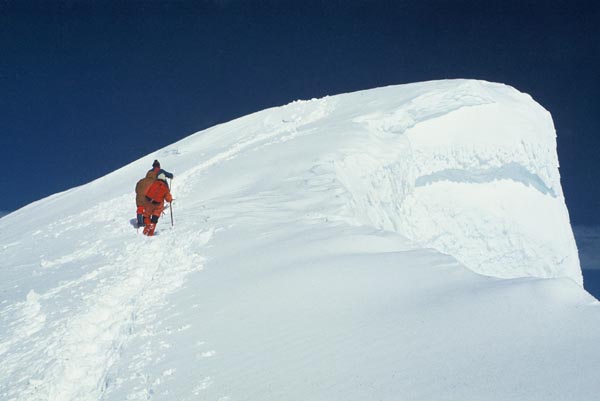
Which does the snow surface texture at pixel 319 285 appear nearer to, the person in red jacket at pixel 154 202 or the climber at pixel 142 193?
the person in red jacket at pixel 154 202

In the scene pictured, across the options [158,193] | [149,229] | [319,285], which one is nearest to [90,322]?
[319,285]

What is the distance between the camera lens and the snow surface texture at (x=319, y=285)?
344cm

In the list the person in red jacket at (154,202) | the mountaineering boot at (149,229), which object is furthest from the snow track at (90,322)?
the person in red jacket at (154,202)

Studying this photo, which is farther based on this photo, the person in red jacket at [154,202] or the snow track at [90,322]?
the person in red jacket at [154,202]

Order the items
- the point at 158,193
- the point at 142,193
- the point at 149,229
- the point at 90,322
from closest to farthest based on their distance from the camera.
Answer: the point at 90,322 → the point at 149,229 → the point at 158,193 → the point at 142,193

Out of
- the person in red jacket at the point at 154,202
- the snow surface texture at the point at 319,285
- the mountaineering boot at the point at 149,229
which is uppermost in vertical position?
the person in red jacket at the point at 154,202

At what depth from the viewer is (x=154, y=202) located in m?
9.73

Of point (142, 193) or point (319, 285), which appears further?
point (142, 193)

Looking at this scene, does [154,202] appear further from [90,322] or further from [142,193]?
[90,322]

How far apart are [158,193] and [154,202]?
240 millimetres

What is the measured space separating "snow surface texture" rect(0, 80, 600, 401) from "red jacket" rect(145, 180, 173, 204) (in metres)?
0.51

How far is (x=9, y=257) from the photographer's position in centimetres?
954

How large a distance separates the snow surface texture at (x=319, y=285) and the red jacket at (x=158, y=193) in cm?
51

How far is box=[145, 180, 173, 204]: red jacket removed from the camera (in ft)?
32.3
